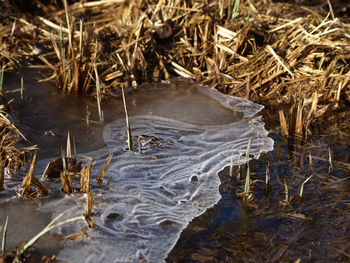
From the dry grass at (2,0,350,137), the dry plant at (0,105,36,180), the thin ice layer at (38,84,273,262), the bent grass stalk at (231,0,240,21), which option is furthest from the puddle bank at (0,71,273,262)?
the bent grass stalk at (231,0,240,21)

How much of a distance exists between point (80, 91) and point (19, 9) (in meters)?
1.54

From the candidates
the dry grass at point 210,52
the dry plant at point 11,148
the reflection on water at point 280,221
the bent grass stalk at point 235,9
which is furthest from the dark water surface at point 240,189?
the bent grass stalk at point 235,9

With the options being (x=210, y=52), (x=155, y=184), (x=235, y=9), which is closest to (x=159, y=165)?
(x=155, y=184)

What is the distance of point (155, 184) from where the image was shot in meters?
2.57

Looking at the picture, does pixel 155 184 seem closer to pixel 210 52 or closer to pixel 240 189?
pixel 240 189

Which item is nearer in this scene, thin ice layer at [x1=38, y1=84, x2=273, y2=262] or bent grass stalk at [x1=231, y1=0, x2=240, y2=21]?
thin ice layer at [x1=38, y1=84, x2=273, y2=262]

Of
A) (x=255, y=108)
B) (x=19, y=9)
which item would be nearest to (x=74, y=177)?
(x=255, y=108)

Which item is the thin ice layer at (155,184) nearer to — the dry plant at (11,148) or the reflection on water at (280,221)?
the reflection on water at (280,221)

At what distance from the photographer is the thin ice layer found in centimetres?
207

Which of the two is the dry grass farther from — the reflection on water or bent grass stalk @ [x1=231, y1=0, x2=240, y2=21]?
the reflection on water

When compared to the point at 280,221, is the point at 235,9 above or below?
above

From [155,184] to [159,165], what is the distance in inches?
8.3

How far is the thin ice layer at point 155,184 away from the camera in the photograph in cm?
207

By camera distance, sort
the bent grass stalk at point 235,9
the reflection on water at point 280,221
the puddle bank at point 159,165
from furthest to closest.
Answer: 1. the bent grass stalk at point 235,9
2. the puddle bank at point 159,165
3. the reflection on water at point 280,221
